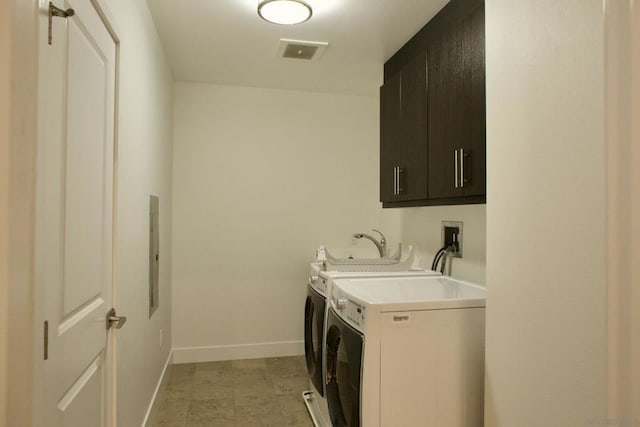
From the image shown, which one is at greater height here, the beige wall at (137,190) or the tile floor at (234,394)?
the beige wall at (137,190)

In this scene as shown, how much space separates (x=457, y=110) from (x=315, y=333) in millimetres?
1499

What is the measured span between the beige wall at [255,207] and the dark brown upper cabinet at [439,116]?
105 centimetres

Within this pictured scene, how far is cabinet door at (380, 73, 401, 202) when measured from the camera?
259cm

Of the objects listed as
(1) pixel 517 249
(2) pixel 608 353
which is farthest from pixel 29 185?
(1) pixel 517 249

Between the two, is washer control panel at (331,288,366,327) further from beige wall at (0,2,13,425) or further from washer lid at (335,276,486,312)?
beige wall at (0,2,13,425)

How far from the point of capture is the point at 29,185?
84 cm

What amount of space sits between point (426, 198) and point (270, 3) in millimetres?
1315

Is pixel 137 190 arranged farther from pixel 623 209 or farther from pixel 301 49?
pixel 623 209

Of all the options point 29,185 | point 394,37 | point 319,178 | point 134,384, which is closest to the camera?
point 29,185

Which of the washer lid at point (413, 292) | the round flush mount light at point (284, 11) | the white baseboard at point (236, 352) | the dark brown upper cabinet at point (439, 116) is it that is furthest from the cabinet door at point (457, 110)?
the white baseboard at point (236, 352)

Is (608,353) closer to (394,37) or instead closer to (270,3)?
(270,3)

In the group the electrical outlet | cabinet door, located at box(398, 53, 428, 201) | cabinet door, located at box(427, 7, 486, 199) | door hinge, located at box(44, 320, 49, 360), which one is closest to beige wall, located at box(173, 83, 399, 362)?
the electrical outlet

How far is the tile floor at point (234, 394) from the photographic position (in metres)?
2.52

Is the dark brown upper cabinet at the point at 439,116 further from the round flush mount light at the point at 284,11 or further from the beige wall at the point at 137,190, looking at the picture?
the beige wall at the point at 137,190
